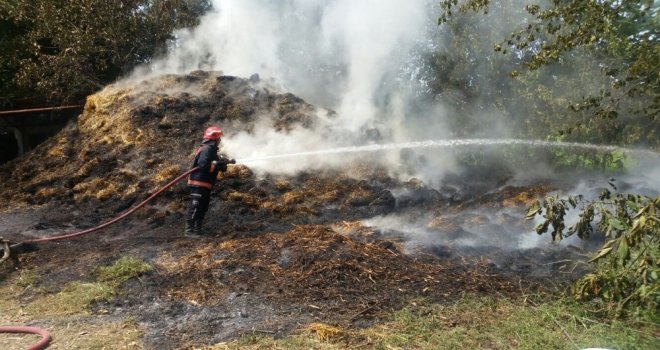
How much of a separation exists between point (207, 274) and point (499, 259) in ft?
10.5

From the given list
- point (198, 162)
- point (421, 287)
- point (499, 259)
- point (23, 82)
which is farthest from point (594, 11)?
point (23, 82)

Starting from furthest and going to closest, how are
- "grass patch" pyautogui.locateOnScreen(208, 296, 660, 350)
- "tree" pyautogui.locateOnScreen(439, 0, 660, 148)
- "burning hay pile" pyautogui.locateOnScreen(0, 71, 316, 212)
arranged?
1. "burning hay pile" pyautogui.locateOnScreen(0, 71, 316, 212)
2. "tree" pyautogui.locateOnScreen(439, 0, 660, 148)
3. "grass patch" pyautogui.locateOnScreen(208, 296, 660, 350)

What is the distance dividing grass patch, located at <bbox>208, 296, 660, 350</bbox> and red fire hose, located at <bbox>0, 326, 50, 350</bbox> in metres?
1.30

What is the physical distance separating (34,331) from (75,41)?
1123 cm

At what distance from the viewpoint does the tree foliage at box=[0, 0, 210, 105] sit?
13453 millimetres

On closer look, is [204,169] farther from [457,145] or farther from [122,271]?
[457,145]

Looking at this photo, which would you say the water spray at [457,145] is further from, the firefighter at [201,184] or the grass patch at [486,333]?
the grass patch at [486,333]

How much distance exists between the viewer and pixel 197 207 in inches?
285

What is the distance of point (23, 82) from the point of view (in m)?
13.7

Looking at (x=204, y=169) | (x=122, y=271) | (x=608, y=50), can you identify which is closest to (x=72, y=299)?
(x=122, y=271)

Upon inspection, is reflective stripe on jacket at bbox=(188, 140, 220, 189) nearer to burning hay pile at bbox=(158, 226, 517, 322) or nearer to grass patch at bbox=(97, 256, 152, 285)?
burning hay pile at bbox=(158, 226, 517, 322)

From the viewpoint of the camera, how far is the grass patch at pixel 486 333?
367cm

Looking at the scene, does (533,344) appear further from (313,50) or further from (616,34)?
(313,50)

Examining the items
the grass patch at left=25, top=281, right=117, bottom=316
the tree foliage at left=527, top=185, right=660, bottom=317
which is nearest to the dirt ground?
the grass patch at left=25, top=281, right=117, bottom=316
